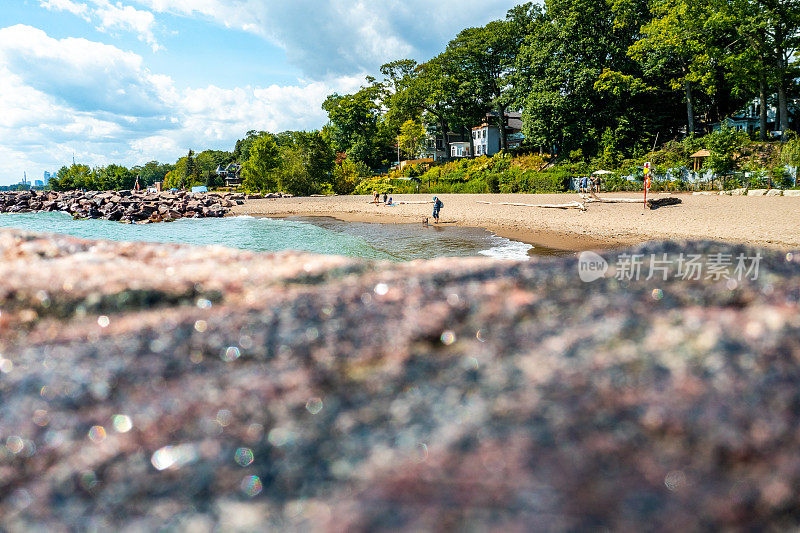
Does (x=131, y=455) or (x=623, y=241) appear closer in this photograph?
(x=131, y=455)

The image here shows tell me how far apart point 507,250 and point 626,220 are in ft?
32.4

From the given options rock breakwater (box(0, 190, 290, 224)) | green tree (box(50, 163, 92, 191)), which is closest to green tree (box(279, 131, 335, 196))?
rock breakwater (box(0, 190, 290, 224))

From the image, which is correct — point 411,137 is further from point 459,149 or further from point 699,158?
point 699,158

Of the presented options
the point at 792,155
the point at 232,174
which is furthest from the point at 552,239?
the point at 232,174

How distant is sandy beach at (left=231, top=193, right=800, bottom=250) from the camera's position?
18.3 m

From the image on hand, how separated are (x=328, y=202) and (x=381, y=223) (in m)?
19.3

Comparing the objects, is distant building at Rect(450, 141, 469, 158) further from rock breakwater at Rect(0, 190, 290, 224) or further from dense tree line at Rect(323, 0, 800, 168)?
rock breakwater at Rect(0, 190, 290, 224)

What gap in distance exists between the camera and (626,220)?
2402cm

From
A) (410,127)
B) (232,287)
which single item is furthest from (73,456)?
(410,127)

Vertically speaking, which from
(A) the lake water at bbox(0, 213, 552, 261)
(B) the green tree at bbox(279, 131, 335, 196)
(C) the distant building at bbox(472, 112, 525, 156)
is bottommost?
(A) the lake water at bbox(0, 213, 552, 261)

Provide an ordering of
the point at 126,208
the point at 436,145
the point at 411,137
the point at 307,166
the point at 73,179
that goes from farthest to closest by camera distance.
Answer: the point at 73,179 < the point at 436,145 < the point at 411,137 < the point at 307,166 < the point at 126,208

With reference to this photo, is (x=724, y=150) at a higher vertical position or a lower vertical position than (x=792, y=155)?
higher

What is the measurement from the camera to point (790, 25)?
36000 mm

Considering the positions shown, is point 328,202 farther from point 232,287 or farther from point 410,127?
point 232,287
